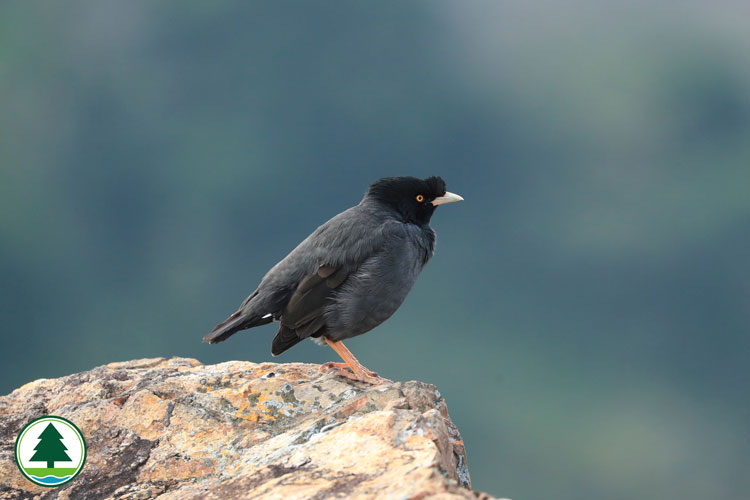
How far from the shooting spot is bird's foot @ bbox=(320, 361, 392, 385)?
591cm

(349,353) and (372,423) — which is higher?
(349,353)

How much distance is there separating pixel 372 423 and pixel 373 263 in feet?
8.58

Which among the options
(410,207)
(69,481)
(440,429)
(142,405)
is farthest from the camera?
(410,207)

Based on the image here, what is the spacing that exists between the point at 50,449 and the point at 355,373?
2.57 metres

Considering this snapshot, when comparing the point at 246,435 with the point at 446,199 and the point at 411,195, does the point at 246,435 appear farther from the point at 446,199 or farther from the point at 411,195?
the point at 446,199

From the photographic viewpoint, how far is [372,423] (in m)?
4.06

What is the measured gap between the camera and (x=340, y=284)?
6.52 meters

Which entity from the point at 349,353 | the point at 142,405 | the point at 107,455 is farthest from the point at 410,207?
the point at 107,455

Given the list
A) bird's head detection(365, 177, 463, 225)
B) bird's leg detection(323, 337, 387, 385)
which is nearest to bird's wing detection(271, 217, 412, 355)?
bird's leg detection(323, 337, 387, 385)

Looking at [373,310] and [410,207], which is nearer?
[373,310]

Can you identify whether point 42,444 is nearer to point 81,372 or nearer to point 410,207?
point 81,372

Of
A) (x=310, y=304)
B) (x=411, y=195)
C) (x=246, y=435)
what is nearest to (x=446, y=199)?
(x=411, y=195)

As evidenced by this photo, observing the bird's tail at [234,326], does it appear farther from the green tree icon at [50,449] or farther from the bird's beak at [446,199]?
the bird's beak at [446,199]

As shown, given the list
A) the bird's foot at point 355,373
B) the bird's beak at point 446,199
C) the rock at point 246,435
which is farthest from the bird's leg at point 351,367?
the bird's beak at point 446,199
